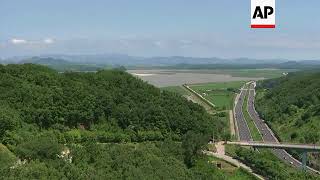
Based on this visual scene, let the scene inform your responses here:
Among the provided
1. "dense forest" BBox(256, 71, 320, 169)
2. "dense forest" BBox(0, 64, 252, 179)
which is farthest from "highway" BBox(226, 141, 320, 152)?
"dense forest" BBox(0, 64, 252, 179)

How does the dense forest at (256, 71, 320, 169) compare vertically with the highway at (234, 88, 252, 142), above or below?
above

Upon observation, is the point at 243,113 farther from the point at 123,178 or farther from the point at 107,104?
the point at 123,178

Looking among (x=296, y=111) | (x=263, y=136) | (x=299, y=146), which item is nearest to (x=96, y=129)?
(x=299, y=146)

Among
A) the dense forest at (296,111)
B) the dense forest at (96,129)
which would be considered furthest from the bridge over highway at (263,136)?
the dense forest at (96,129)

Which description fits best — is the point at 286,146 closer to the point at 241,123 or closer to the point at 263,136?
the point at 263,136

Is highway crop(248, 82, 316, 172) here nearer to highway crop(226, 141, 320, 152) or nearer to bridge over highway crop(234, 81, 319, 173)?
bridge over highway crop(234, 81, 319, 173)

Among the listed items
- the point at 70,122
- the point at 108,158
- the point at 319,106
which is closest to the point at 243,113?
the point at 319,106

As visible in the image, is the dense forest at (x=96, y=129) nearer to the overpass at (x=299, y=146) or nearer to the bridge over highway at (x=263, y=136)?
the overpass at (x=299, y=146)
